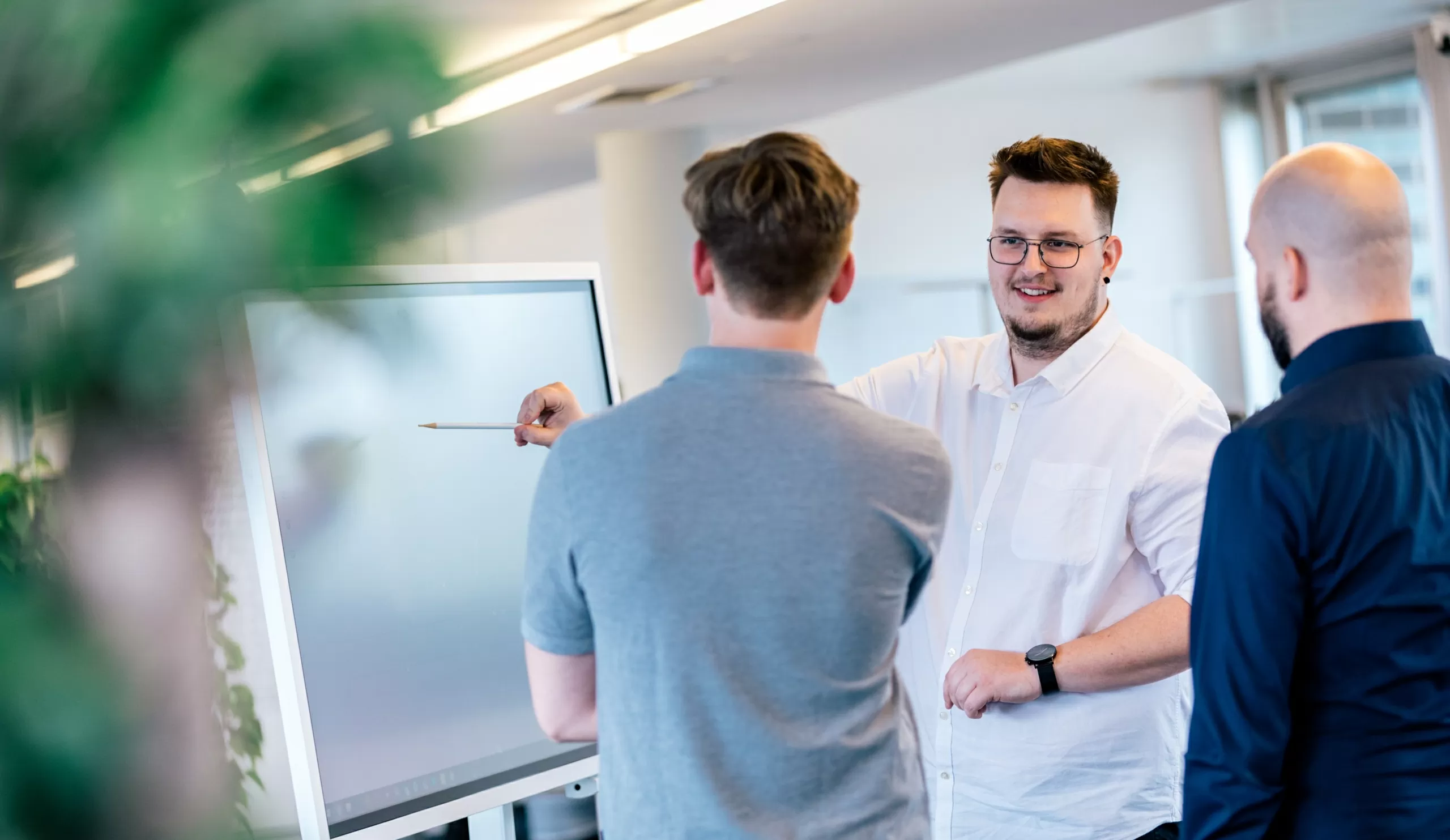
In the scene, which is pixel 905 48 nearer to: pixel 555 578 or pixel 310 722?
pixel 310 722

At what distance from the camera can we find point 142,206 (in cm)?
35

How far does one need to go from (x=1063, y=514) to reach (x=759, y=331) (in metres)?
0.86

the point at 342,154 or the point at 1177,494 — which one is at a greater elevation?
the point at 342,154

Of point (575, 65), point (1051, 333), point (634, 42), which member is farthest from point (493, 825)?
point (575, 65)

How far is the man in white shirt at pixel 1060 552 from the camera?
5.48 feet

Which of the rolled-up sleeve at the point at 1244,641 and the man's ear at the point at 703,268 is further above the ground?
the man's ear at the point at 703,268

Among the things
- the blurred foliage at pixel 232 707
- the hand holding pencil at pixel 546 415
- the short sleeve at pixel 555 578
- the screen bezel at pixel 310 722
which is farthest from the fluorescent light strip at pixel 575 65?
the blurred foliage at pixel 232 707

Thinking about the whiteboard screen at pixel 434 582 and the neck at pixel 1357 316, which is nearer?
the neck at pixel 1357 316

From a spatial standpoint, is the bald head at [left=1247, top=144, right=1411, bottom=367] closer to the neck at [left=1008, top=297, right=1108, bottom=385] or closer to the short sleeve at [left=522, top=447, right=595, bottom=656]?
the neck at [left=1008, top=297, right=1108, bottom=385]

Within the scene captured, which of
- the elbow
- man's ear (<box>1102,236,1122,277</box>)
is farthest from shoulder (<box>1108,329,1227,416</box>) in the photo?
the elbow

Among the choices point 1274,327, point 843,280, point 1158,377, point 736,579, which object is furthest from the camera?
point 1158,377

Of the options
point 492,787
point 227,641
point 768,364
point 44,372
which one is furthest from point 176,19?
point 492,787

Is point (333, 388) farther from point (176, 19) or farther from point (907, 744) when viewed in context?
point (907, 744)

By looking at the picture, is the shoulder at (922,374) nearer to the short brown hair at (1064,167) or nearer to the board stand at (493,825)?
the short brown hair at (1064,167)
